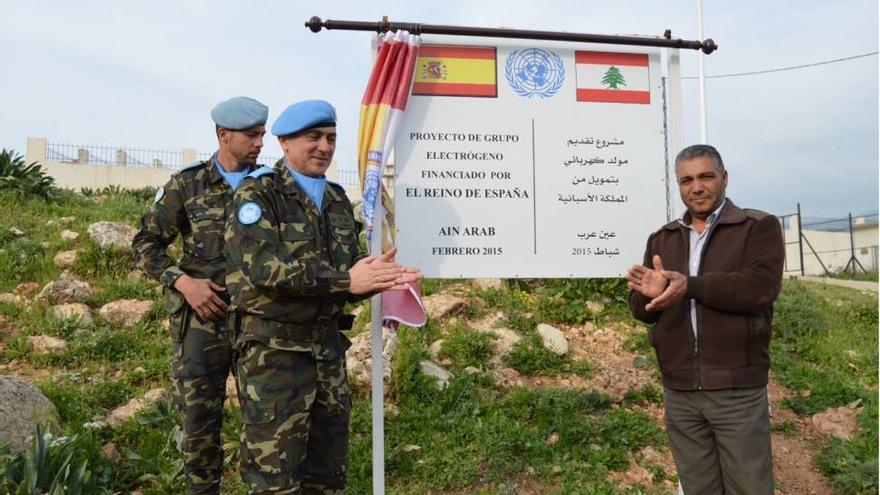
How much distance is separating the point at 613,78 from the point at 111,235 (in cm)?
556

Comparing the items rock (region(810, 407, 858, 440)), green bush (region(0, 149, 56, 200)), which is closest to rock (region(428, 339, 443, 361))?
rock (region(810, 407, 858, 440))

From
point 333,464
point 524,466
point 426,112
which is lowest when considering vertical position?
point 524,466

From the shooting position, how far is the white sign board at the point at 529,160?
334 centimetres

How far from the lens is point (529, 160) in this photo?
136 inches

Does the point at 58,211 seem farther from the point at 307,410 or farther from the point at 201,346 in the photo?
the point at 307,410

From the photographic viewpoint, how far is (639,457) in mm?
4152

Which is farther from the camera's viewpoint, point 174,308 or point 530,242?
point 530,242

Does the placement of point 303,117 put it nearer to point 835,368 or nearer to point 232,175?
point 232,175

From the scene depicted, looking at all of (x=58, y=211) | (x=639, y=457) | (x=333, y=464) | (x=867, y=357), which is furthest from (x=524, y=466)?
(x=58, y=211)

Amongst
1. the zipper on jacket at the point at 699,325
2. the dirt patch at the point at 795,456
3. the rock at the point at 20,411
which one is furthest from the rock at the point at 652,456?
the rock at the point at 20,411

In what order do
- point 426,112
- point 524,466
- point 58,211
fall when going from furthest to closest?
1. point 58,211
2. point 524,466
3. point 426,112

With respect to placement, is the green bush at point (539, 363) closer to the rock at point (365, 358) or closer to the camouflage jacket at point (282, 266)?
the rock at point (365, 358)

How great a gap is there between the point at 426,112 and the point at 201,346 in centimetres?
155

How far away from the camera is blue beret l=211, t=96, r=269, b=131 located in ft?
9.64
